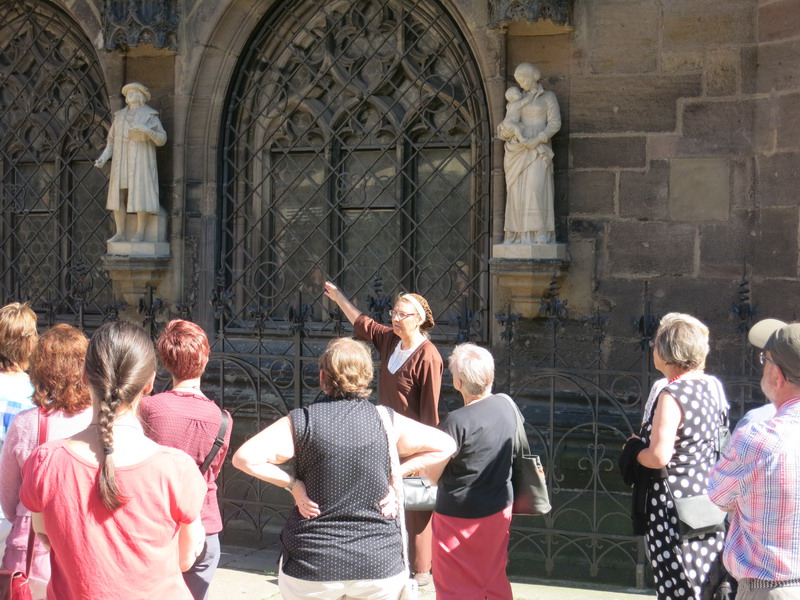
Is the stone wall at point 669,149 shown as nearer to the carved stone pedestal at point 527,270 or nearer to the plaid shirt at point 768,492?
→ the carved stone pedestal at point 527,270

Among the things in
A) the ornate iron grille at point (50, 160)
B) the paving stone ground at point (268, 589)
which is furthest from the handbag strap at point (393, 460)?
the ornate iron grille at point (50, 160)

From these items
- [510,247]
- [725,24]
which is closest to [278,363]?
[510,247]

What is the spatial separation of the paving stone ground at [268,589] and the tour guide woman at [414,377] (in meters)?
0.29

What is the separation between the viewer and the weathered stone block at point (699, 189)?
7055mm

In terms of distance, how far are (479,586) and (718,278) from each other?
3711 mm

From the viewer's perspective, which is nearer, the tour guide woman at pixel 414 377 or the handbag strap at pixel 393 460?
the handbag strap at pixel 393 460

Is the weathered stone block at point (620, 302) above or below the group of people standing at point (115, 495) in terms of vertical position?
above

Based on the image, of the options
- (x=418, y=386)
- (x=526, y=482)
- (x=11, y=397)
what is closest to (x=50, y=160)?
(x=418, y=386)

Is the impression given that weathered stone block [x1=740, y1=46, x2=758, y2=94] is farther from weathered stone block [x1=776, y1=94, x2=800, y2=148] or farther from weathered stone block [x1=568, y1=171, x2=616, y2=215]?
weathered stone block [x1=568, y1=171, x2=616, y2=215]

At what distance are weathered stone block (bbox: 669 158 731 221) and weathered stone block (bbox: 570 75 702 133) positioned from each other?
316 mm

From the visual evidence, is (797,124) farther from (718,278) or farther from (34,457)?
(34,457)

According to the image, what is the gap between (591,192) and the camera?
7.31 m

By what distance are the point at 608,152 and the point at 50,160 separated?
17.5ft

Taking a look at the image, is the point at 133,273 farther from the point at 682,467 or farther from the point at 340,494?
the point at 682,467
